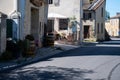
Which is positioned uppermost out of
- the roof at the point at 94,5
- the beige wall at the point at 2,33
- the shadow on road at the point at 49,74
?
the roof at the point at 94,5

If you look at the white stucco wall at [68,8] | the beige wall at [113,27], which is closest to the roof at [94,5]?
the white stucco wall at [68,8]

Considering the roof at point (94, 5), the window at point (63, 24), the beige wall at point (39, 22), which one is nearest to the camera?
the beige wall at point (39, 22)

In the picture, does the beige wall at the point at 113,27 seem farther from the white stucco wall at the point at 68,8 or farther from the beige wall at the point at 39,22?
the beige wall at the point at 39,22

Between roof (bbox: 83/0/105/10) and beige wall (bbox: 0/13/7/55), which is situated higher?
roof (bbox: 83/0/105/10)

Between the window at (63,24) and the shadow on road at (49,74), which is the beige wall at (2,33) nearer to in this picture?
the shadow on road at (49,74)

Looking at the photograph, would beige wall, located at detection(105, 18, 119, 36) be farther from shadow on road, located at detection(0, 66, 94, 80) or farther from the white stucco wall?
shadow on road, located at detection(0, 66, 94, 80)

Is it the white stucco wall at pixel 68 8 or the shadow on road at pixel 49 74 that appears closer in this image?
the shadow on road at pixel 49 74

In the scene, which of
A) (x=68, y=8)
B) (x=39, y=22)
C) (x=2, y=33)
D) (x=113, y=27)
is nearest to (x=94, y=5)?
(x=68, y=8)

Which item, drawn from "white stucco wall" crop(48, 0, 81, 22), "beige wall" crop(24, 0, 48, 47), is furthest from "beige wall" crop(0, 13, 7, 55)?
"white stucco wall" crop(48, 0, 81, 22)

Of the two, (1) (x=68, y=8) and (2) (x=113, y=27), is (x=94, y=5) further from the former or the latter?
(2) (x=113, y=27)

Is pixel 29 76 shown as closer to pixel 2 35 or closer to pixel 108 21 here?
pixel 2 35

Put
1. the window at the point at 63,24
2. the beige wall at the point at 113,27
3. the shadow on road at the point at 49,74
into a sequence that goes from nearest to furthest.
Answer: the shadow on road at the point at 49,74, the window at the point at 63,24, the beige wall at the point at 113,27

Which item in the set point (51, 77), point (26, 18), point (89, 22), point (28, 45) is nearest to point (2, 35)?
point (28, 45)

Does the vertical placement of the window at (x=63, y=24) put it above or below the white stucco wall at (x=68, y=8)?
below
